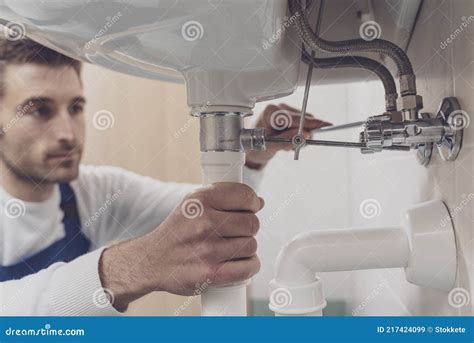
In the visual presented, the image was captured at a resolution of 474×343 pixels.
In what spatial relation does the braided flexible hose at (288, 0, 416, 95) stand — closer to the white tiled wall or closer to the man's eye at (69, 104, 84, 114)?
the white tiled wall

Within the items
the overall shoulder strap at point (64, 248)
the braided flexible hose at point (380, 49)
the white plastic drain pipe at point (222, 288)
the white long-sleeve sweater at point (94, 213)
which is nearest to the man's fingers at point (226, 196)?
the white plastic drain pipe at point (222, 288)

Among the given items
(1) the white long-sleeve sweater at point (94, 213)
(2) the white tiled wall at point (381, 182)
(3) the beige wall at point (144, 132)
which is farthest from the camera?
(3) the beige wall at point (144, 132)

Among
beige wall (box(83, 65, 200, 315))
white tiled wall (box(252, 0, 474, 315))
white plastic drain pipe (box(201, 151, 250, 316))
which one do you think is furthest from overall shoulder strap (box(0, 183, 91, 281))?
white plastic drain pipe (box(201, 151, 250, 316))

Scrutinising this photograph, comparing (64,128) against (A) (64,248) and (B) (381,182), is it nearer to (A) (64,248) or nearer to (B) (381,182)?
(A) (64,248)

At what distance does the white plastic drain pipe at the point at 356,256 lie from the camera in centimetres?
47

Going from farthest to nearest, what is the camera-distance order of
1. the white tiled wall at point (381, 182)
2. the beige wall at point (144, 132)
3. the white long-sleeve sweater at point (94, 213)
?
the beige wall at point (144, 132)
the white long-sleeve sweater at point (94, 213)
the white tiled wall at point (381, 182)

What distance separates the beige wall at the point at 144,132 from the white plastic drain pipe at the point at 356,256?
0.69 metres

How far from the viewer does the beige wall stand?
46.1 inches

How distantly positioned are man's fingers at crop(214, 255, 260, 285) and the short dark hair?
0.93 meters

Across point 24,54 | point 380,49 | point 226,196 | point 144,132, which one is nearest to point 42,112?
point 24,54

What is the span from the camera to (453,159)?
431 millimetres

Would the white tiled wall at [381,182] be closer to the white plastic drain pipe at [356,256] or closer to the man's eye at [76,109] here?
the white plastic drain pipe at [356,256]

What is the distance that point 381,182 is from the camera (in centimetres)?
80
